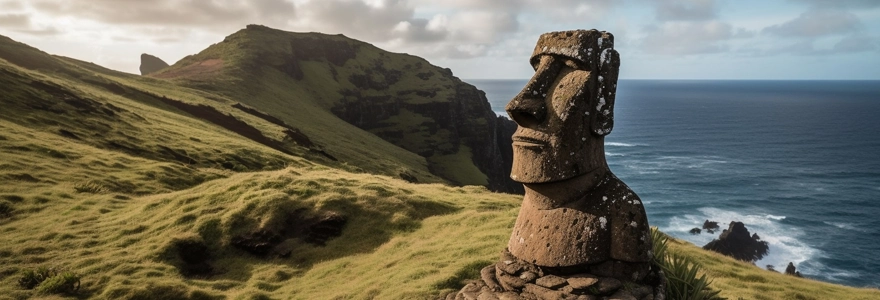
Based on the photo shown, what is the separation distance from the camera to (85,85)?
1932 inches

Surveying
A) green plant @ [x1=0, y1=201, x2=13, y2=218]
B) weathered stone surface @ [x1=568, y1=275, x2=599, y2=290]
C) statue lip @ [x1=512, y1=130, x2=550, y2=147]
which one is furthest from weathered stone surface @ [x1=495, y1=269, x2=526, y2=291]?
green plant @ [x1=0, y1=201, x2=13, y2=218]

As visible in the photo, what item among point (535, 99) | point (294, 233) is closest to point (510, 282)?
point (535, 99)

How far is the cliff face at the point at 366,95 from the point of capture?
84062mm

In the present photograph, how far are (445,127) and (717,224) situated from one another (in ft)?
172

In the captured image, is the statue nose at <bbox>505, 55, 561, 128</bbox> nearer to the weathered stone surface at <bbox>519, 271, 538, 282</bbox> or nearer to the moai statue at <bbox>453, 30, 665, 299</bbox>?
the moai statue at <bbox>453, 30, 665, 299</bbox>

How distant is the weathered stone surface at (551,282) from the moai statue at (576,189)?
2cm

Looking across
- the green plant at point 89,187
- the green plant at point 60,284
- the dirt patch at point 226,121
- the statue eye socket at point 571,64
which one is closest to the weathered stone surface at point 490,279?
the statue eye socket at point 571,64

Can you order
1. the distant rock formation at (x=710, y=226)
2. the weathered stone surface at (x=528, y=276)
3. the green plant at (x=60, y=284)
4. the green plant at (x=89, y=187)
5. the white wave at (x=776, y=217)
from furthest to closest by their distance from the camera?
the white wave at (x=776, y=217)
the distant rock formation at (x=710, y=226)
the green plant at (x=89, y=187)
the green plant at (x=60, y=284)
the weathered stone surface at (x=528, y=276)

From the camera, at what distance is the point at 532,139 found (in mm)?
8289

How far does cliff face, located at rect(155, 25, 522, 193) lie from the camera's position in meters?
84.1

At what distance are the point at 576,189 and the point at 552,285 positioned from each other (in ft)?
5.08

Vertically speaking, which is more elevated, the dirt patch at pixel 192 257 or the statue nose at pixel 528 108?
the statue nose at pixel 528 108

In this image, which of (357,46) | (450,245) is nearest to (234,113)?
(450,245)

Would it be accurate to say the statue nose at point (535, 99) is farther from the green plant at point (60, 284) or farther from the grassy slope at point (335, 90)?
the grassy slope at point (335, 90)
